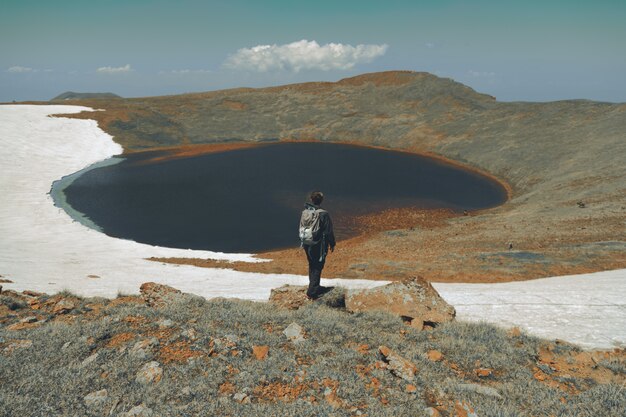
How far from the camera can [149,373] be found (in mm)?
6645

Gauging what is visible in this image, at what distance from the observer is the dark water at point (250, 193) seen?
33281 millimetres

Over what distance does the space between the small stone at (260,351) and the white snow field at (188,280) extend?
6.20 meters

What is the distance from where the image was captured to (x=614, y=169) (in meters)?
39.1

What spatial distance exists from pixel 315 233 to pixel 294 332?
9.73 ft

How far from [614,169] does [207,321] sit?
45091mm

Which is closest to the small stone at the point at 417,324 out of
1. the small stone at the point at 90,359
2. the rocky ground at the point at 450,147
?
the small stone at the point at 90,359

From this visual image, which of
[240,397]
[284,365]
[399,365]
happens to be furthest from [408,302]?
[240,397]

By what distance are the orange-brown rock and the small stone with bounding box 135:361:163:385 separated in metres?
3.98

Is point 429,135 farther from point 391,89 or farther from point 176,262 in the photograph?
point 176,262

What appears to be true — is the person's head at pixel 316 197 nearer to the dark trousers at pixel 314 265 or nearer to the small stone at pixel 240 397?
the dark trousers at pixel 314 265

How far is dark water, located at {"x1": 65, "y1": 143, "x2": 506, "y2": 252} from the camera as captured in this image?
33.3 m

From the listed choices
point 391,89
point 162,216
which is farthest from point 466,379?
→ point 391,89

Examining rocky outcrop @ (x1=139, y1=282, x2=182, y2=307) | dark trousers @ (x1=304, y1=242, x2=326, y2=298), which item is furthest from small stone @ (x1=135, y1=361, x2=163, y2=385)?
dark trousers @ (x1=304, y1=242, x2=326, y2=298)

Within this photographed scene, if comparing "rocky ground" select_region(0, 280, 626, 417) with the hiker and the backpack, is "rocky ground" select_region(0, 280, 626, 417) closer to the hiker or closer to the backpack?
the hiker
